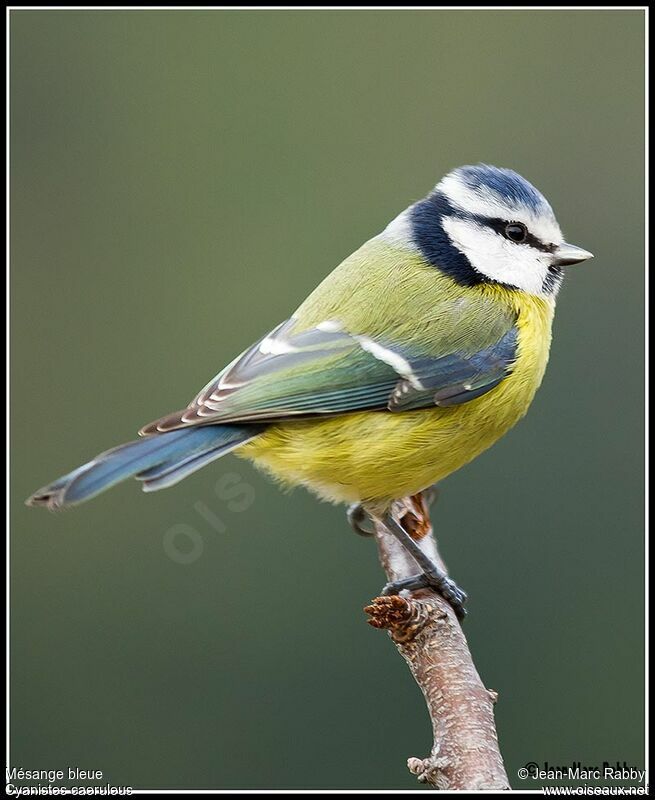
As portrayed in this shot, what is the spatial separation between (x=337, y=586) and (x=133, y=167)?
1.93m

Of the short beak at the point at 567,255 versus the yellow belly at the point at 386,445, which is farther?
the short beak at the point at 567,255

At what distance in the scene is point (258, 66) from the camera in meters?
4.52

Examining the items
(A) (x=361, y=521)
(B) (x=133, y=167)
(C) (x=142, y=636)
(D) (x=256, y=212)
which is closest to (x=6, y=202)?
(B) (x=133, y=167)

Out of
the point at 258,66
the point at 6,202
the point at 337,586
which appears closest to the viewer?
the point at 337,586

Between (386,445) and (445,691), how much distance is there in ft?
1.64

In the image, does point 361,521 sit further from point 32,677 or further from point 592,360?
point 32,677

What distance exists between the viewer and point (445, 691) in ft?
6.25

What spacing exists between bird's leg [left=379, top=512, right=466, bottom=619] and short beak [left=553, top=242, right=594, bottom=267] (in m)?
0.67

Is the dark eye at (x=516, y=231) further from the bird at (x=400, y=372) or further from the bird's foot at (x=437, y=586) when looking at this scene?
the bird's foot at (x=437, y=586)

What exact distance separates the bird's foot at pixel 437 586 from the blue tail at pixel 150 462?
1.48ft

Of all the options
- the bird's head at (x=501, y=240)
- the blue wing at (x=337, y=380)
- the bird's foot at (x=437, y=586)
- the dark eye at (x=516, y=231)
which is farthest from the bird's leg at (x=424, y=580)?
the dark eye at (x=516, y=231)

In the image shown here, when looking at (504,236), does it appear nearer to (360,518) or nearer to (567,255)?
(567,255)

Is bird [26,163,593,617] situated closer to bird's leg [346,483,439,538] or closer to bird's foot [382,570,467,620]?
bird's foot [382,570,467,620]

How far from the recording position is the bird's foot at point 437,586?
7.41 feet
